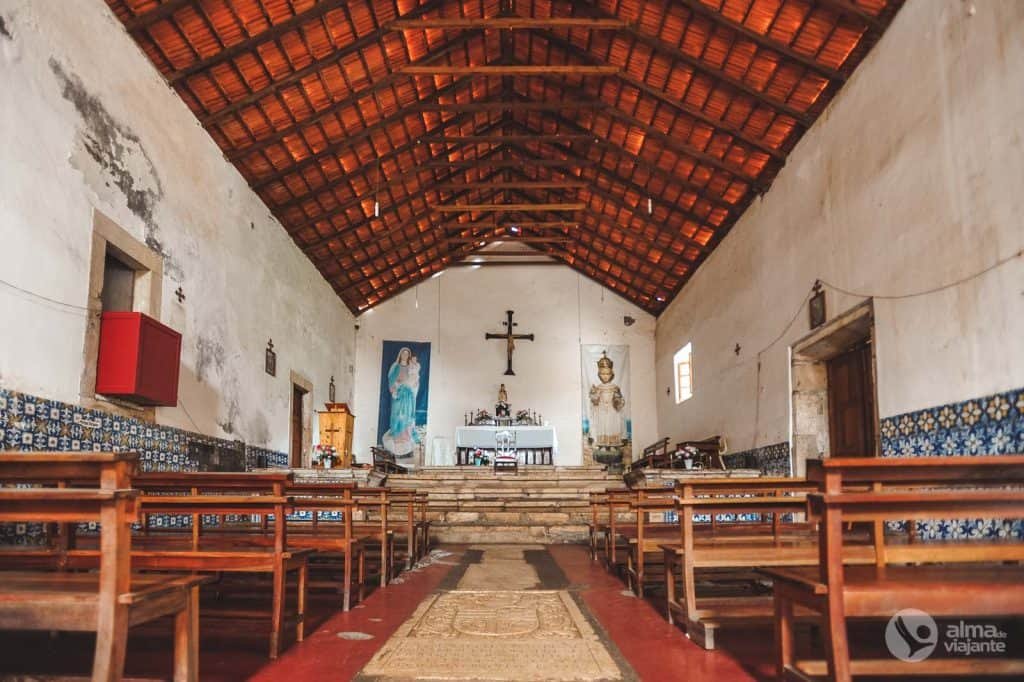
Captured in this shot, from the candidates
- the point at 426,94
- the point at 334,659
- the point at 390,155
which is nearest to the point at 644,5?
the point at 426,94

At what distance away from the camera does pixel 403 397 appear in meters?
17.3

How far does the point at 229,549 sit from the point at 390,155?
339 inches

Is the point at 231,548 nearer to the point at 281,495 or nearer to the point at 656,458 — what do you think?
the point at 281,495

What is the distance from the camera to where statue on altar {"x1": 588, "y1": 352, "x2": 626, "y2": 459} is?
1738 cm

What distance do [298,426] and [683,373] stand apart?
7584 mm

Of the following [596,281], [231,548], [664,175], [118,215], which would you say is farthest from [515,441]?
[231,548]

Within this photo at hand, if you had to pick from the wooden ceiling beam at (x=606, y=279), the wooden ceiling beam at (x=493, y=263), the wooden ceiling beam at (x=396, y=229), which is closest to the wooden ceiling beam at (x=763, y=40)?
the wooden ceiling beam at (x=396, y=229)

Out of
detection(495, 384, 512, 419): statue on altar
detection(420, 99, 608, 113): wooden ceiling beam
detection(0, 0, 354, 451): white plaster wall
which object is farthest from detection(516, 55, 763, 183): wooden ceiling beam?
detection(495, 384, 512, 419): statue on altar

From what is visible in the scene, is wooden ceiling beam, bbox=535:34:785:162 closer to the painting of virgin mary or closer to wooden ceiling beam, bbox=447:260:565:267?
wooden ceiling beam, bbox=447:260:565:267

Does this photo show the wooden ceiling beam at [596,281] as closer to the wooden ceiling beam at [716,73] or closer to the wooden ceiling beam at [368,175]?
the wooden ceiling beam at [368,175]

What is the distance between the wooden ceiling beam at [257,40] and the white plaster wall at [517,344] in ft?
33.1

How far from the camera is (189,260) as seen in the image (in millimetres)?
8500

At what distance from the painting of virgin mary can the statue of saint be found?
383cm

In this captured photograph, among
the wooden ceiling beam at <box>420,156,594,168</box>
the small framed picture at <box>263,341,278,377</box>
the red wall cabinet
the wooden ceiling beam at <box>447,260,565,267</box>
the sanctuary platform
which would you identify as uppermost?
the wooden ceiling beam at <box>420,156,594,168</box>
